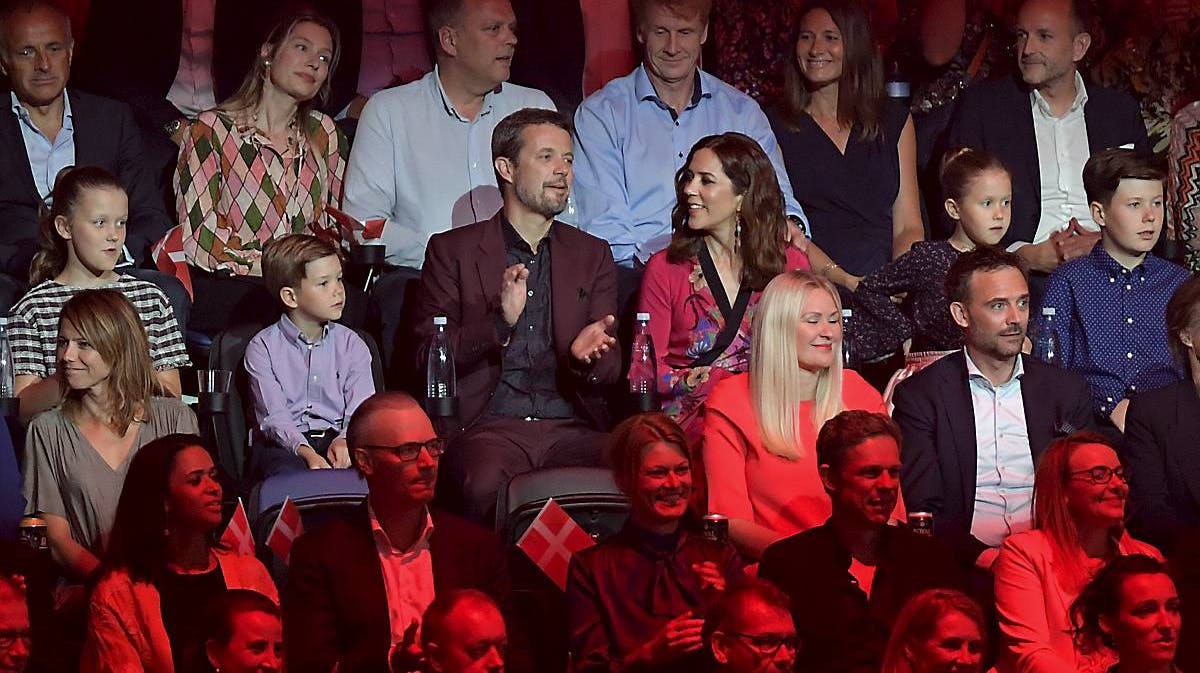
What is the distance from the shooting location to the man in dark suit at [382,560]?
362 cm

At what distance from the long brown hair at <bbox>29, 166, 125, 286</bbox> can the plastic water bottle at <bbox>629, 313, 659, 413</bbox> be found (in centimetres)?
144

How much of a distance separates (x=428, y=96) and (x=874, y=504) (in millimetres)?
2484

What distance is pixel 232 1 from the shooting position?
231 inches

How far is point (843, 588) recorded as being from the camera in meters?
3.76

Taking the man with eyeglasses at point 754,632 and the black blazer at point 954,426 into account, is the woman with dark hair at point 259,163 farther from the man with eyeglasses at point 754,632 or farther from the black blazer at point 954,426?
the man with eyeglasses at point 754,632

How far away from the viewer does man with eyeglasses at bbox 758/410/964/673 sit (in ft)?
12.2

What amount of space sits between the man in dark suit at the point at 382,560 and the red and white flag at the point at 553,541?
0.63 ft

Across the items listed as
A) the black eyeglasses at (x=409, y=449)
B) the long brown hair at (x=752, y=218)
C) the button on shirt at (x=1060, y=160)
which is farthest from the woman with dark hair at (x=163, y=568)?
the button on shirt at (x=1060, y=160)

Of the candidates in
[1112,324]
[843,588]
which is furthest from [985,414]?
[843,588]

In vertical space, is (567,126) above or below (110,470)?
above

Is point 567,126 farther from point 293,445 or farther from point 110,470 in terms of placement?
point 110,470

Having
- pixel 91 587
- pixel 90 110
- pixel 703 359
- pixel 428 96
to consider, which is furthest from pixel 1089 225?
pixel 91 587

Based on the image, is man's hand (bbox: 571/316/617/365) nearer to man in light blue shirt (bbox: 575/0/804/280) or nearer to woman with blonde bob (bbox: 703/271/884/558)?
woman with blonde bob (bbox: 703/271/884/558)

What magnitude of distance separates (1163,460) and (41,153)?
3303 mm
